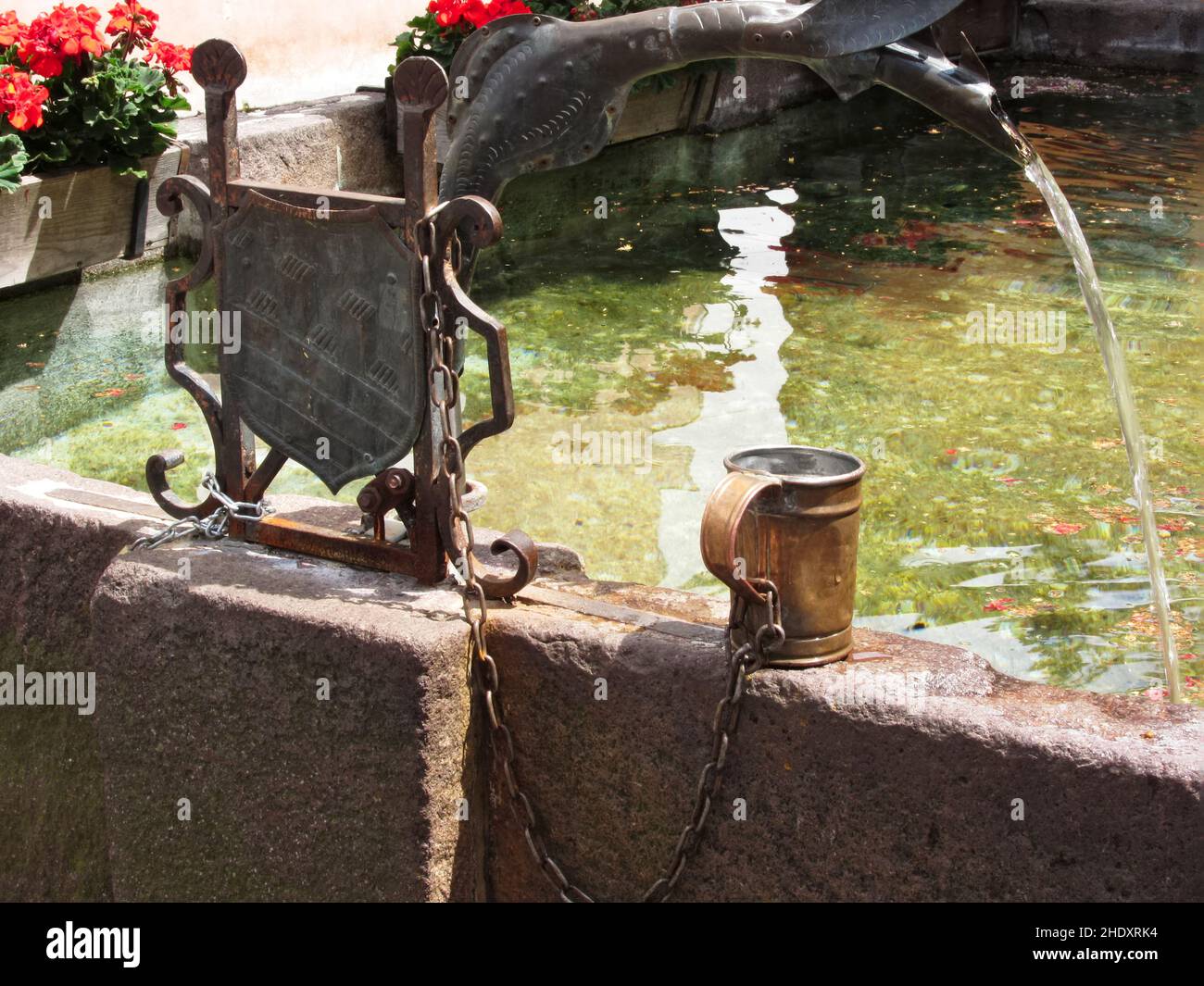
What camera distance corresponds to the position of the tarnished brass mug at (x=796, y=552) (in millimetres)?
2273

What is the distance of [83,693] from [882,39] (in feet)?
7.42

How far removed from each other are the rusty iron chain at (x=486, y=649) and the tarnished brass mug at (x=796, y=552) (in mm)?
74

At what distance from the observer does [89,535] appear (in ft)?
9.89

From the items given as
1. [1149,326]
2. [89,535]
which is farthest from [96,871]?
[1149,326]

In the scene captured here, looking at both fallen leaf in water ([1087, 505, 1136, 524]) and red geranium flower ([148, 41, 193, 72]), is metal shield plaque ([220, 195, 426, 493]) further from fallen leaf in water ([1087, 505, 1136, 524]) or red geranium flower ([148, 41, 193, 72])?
red geranium flower ([148, 41, 193, 72])

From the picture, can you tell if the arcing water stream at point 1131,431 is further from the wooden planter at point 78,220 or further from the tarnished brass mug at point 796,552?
the wooden planter at point 78,220

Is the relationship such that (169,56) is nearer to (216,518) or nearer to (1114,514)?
(216,518)

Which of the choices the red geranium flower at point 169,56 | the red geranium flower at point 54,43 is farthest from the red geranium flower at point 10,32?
the red geranium flower at point 169,56

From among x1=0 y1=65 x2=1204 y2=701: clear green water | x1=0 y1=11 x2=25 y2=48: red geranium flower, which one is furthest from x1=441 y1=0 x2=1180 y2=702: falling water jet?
x1=0 y1=11 x2=25 y2=48: red geranium flower

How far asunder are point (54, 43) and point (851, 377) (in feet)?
11.0

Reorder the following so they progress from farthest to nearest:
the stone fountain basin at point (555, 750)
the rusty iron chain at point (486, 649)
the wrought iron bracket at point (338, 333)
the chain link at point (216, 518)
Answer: the chain link at point (216, 518)
the wrought iron bracket at point (338, 333)
the rusty iron chain at point (486, 649)
the stone fountain basin at point (555, 750)

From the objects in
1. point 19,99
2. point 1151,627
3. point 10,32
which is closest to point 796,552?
point 1151,627

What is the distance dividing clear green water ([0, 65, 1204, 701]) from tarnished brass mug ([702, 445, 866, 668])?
4.70 ft
